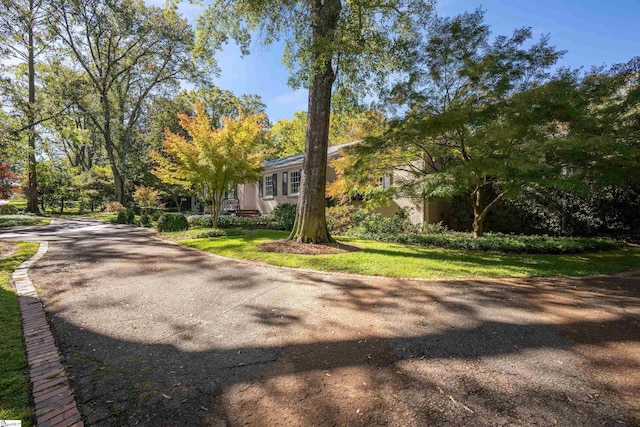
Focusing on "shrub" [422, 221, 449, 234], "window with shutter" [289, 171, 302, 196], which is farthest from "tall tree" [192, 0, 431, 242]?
"window with shutter" [289, 171, 302, 196]

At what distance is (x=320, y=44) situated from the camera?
739 centimetres

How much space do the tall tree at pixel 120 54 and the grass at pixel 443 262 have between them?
2222 cm

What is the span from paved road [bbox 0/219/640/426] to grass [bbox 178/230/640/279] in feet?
2.65

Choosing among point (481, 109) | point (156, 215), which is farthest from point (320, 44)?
point (156, 215)

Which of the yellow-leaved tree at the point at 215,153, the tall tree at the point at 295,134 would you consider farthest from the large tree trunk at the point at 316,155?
the tall tree at the point at 295,134

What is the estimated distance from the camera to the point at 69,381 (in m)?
2.34

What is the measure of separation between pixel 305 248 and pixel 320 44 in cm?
531

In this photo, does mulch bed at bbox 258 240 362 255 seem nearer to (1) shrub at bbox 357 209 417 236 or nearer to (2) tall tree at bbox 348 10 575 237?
(2) tall tree at bbox 348 10 575 237

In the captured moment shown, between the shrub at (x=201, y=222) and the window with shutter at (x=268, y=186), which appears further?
the window with shutter at (x=268, y=186)

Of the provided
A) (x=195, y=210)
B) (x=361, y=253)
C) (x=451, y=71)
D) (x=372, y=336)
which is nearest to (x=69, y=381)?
(x=372, y=336)

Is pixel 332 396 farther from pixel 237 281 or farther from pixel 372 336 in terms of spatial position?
pixel 237 281

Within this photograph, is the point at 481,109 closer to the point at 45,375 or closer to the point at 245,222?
the point at 45,375

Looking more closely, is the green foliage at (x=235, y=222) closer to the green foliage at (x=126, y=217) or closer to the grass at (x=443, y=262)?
the green foliage at (x=126, y=217)

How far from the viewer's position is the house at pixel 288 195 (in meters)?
13.6
